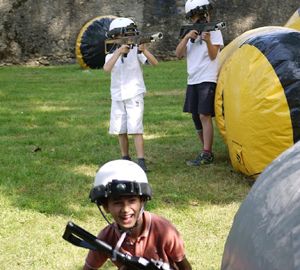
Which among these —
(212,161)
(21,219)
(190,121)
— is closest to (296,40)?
(212,161)

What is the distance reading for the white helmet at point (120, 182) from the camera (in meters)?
2.45

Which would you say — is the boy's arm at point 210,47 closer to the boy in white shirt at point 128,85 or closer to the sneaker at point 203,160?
the boy in white shirt at point 128,85

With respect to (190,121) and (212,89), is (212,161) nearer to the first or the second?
(212,89)

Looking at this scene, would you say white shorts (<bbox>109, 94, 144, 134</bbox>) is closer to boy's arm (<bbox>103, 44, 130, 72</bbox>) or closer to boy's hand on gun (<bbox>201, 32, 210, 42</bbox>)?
boy's arm (<bbox>103, 44, 130, 72</bbox>)

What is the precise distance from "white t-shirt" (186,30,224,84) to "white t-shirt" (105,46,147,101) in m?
0.55

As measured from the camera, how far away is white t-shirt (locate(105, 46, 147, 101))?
5824mm

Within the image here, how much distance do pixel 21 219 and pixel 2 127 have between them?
4.08 m

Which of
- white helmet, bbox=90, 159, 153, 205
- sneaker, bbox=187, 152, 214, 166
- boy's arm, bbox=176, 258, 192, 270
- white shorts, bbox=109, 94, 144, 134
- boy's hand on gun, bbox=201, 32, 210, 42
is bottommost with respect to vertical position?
sneaker, bbox=187, 152, 214, 166

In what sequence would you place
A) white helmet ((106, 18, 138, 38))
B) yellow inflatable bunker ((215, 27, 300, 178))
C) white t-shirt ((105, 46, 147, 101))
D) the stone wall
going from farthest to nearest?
the stone wall
white t-shirt ((105, 46, 147, 101))
white helmet ((106, 18, 138, 38))
yellow inflatable bunker ((215, 27, 300, 178))

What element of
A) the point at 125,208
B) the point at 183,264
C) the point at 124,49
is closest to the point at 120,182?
the point at 125,208

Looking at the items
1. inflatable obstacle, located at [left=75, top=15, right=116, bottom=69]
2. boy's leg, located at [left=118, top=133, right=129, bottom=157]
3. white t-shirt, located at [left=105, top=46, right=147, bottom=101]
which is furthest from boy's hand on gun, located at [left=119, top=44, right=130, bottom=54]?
Answer: inflatable obstacle, located at [left=75, top=15, right=116, bottom=69]

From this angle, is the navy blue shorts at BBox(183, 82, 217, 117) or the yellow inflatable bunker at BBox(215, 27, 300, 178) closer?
the yellow inflatable bunker at BBox(215, 27, 300, 178)

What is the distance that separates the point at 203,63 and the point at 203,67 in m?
0.04

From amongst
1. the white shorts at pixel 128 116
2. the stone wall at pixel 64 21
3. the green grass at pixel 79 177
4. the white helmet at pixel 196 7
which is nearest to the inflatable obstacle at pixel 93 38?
the stone wall at pixel 64 21
